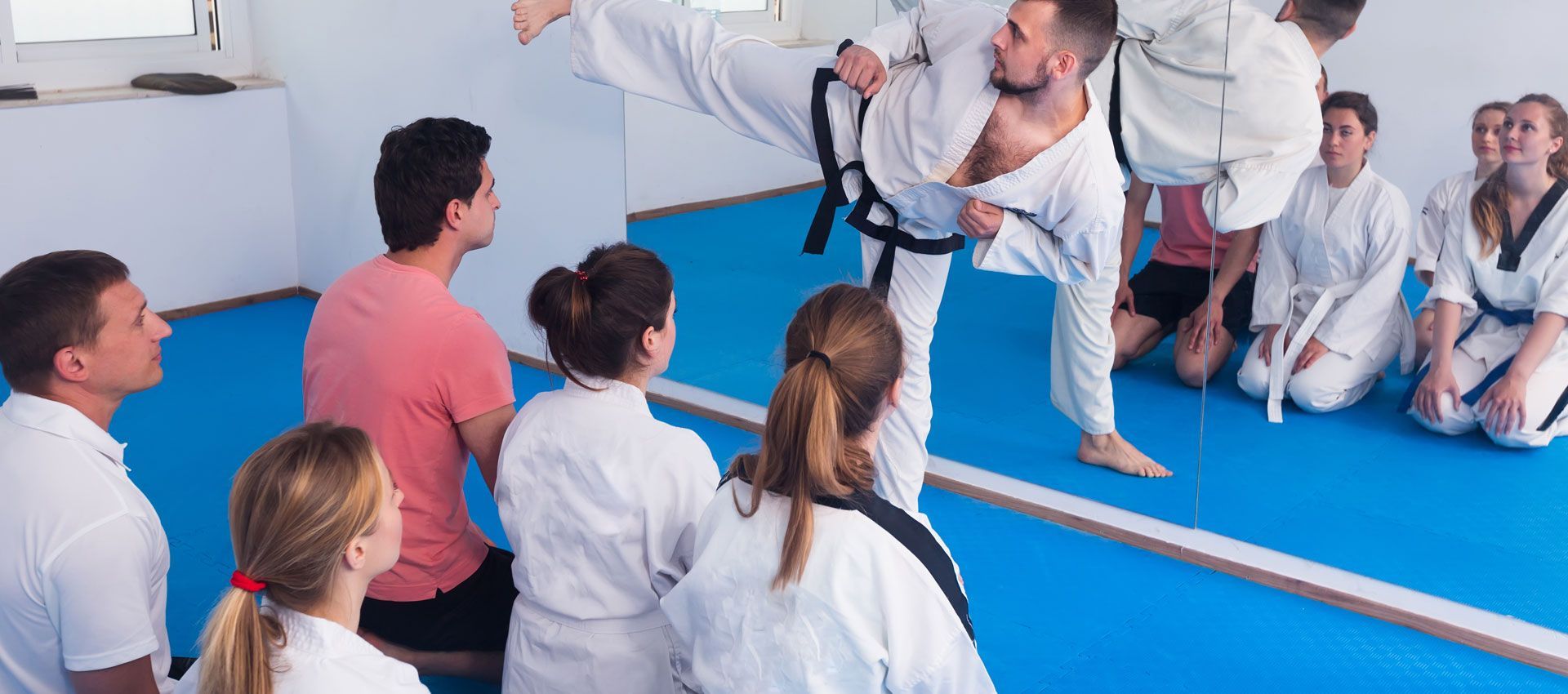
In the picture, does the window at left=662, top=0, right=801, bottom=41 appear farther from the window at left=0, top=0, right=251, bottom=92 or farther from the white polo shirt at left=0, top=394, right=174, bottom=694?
the window at left=0, top=0, right=251, bottom=92

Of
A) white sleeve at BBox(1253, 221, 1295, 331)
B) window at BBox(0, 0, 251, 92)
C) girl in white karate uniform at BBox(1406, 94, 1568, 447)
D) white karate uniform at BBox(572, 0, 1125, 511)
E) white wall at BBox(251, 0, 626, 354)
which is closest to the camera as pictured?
girl in white karate uniform at BBox(1406, 94, 1568, 447)

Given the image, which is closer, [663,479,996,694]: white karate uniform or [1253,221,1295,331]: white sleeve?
[663,479,996,694]: white karate uniform

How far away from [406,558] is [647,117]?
75.1 inches

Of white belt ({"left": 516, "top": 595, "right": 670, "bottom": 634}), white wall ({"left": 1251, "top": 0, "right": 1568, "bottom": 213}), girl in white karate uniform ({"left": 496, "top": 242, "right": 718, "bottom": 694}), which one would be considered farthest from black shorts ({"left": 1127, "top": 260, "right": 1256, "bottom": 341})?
white belt ({"left": 516, "top": 595, "right": 670, "bottom": 634})

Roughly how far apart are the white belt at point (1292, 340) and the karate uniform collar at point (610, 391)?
1.61 m

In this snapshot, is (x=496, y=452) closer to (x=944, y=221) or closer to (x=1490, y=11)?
(x=944, y=221)

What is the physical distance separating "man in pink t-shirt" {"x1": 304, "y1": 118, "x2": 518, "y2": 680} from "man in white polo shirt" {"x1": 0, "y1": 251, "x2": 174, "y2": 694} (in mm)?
355

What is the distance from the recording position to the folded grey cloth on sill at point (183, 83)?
4.37 m

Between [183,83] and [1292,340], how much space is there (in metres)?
3.63

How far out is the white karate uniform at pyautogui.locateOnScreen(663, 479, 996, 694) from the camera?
1489mm

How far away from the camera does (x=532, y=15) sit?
298 centimetres

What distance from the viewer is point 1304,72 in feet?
8.39

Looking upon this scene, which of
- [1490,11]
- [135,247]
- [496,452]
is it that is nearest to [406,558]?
[496,452]

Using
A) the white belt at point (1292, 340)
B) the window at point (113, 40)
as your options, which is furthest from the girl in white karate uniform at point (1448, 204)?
the window at point (113, 40)
